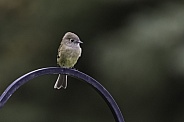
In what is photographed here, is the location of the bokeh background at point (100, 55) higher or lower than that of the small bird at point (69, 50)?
higher

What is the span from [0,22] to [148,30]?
74.0 inches

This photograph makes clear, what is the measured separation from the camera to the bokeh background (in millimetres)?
6176

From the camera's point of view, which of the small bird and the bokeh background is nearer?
the small bird

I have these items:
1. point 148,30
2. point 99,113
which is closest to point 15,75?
point 99,113

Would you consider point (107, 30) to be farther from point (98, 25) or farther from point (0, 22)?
point (0, 22)

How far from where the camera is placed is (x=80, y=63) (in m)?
6.75

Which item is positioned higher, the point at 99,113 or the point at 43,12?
the point at 43,12

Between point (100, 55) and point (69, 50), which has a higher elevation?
point (100, 55)

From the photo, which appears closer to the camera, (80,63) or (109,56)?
(109,56)

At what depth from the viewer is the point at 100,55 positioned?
20.9 feet

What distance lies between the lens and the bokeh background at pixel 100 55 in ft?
20.3

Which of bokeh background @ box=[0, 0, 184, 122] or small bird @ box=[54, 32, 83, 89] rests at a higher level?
bokeh background @ box=[0, 0, 184, 122]

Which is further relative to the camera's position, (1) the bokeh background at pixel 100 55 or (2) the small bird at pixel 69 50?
(1) the bokeh background at pixel 100 55

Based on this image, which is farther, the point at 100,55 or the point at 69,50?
the point at 100,55
